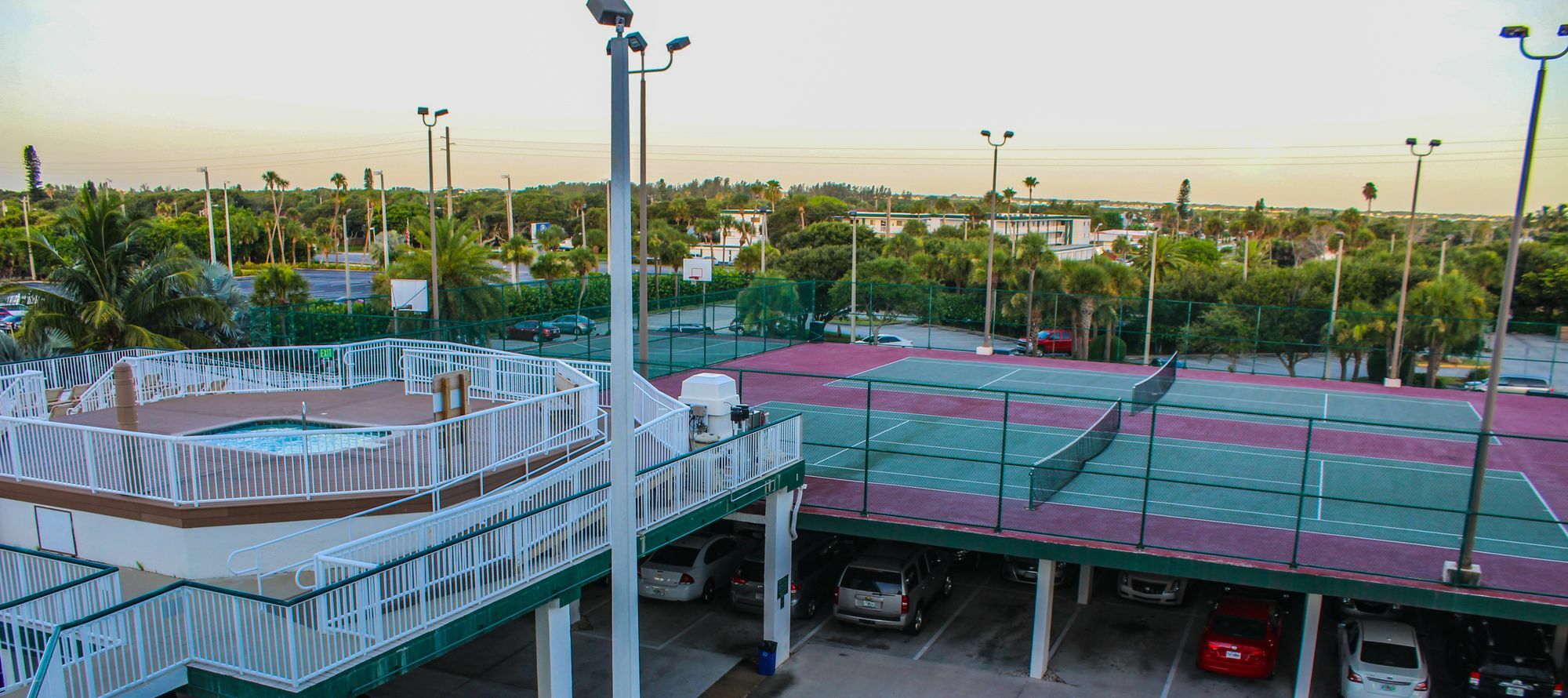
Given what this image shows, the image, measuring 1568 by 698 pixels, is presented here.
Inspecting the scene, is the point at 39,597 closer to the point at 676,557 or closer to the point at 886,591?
the point at 676,557

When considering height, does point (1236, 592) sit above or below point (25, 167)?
below

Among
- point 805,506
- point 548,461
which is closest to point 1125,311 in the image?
point 805,506

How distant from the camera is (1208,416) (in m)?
28.8

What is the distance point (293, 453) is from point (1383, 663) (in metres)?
16.5

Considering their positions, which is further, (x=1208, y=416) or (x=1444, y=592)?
(x=1208, y=416)

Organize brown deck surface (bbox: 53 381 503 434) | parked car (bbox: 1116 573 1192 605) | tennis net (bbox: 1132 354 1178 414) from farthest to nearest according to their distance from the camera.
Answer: tennis net (bbox: 1132 354 1178 414) → parked car (bbox: 1116 573 1192 605) → brown deck surface (bbox: 53 381 503 434)

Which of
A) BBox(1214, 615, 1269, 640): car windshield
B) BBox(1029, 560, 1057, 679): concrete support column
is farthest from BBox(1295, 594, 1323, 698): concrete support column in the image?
BBox(1029, 560, 1057, 679): concrete support column

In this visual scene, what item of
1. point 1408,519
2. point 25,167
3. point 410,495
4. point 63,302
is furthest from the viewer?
point 25,167

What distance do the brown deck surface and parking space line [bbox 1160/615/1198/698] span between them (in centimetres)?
1307

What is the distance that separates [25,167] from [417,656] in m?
165

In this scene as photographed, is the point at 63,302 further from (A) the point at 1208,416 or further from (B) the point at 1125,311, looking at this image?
(B) the point at 1125,311

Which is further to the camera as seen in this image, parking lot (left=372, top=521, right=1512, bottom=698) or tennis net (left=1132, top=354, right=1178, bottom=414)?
tennis net (left=1132, top=354, right=1178, bottom=414)

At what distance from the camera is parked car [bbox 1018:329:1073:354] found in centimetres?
4862

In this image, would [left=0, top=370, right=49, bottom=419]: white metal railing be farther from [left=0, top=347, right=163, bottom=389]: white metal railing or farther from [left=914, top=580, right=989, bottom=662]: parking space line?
[left=914, top=580, right=989, bottom=662]: parking space line
